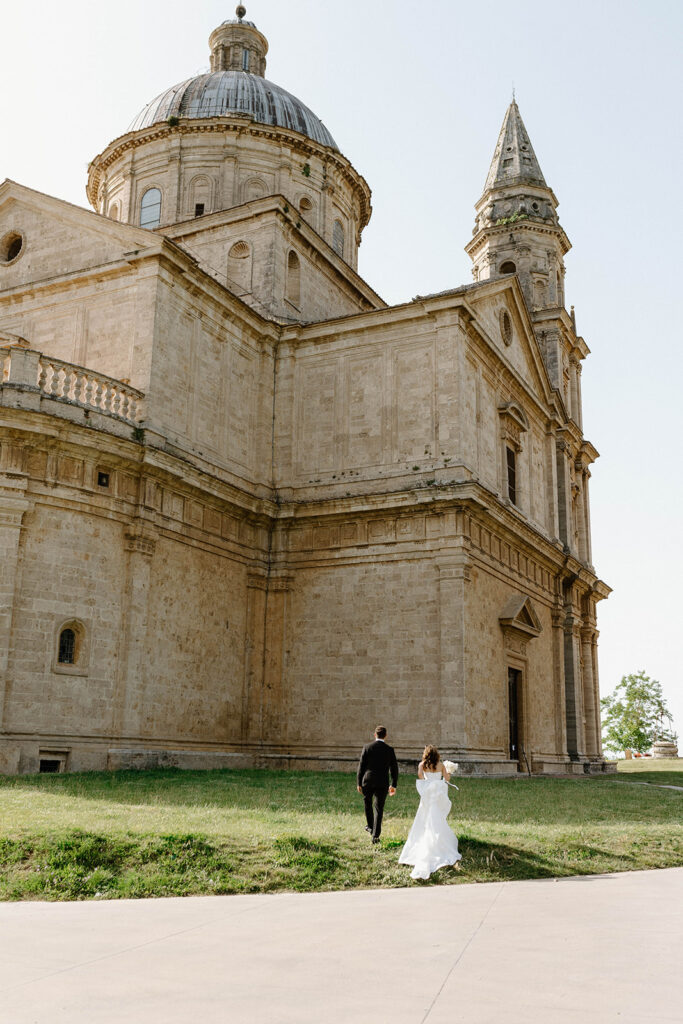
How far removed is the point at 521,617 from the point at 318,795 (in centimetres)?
1224

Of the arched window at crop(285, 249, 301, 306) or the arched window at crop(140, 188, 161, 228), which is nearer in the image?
the arched window at crop(285, 249, 301, 306)

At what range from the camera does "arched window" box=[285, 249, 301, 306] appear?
93.4 ft

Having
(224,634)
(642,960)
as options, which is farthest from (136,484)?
(642,960)

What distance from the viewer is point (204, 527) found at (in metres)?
22.9

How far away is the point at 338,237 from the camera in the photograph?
34812mm

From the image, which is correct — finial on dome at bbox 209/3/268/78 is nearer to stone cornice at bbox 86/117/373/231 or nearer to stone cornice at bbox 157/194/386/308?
stone cornice at bbox 86/117/373/231

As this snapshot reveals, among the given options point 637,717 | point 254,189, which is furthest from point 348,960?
point 637,717

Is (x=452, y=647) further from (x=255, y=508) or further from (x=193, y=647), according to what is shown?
(x=255, y=508)

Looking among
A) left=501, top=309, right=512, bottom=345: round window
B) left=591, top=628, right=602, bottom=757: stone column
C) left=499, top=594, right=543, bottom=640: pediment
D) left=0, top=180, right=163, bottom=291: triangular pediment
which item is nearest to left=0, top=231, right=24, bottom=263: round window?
left=0, top=180, right=163, bottom=291: triangular pediment

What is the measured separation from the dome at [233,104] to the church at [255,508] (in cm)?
404

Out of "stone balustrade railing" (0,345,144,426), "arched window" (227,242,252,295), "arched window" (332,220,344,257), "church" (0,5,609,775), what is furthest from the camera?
"arched window" (332,220,344,257)

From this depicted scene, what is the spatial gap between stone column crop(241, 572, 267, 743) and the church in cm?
6

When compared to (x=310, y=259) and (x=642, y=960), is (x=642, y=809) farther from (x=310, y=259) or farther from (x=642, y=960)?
(x=310, y=259)

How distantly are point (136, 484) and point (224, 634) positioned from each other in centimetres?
469
